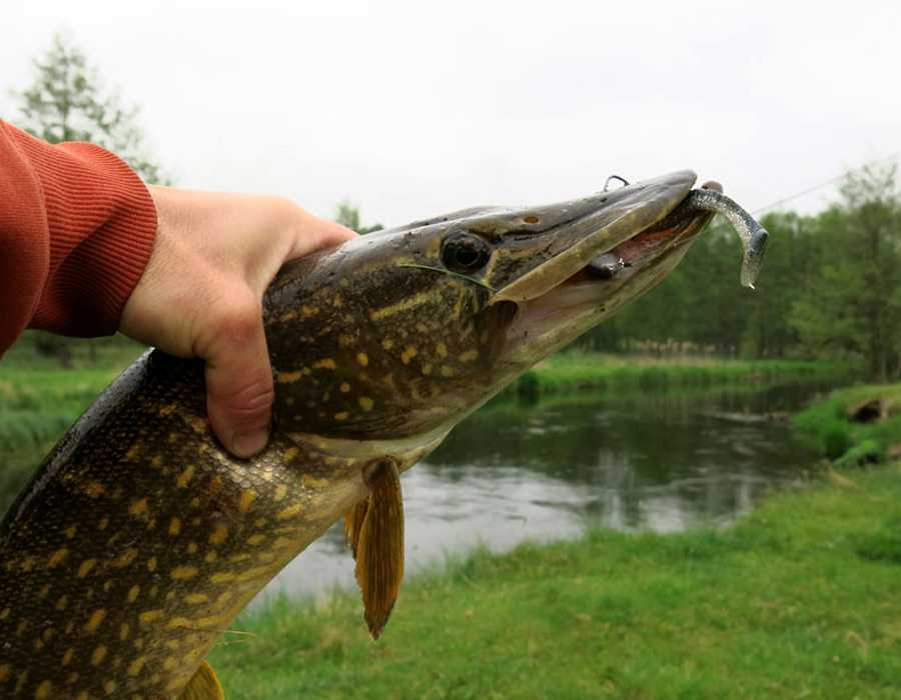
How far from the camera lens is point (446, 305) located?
1.53 meters

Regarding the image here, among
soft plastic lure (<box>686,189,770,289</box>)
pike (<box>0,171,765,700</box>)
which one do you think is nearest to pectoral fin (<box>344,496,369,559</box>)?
pike (<box>0,171,765,700</box>)

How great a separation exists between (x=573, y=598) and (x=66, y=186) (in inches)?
238

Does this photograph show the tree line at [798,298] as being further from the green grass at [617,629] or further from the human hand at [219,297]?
the human hand at [219,297]

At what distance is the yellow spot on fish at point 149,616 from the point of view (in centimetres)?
155

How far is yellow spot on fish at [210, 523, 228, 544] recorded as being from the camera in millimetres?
1541

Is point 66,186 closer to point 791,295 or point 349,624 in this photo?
point 349,624

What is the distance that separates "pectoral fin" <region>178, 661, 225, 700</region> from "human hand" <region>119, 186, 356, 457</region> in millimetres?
566

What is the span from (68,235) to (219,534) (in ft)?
2.12

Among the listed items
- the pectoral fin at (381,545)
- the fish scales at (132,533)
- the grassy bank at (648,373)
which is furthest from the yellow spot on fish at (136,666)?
the grassy bank at (648,373)

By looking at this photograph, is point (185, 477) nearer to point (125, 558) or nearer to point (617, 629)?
point (125, 558)

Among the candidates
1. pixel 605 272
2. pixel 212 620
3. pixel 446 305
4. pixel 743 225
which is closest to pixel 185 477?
pixel 212 620

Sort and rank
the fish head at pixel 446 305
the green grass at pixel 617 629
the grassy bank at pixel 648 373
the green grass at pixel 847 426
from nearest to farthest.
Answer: the fish head at pixel 446 305
the green grass at pixel 617 629
the green grass at pixel 847 426
the grassy bank at pixel 648 373

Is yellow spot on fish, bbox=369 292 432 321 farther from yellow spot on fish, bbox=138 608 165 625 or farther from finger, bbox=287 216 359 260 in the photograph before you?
yellow spot on fish, bbox=138 608 165 625

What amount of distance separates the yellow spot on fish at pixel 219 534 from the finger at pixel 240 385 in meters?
0.15
